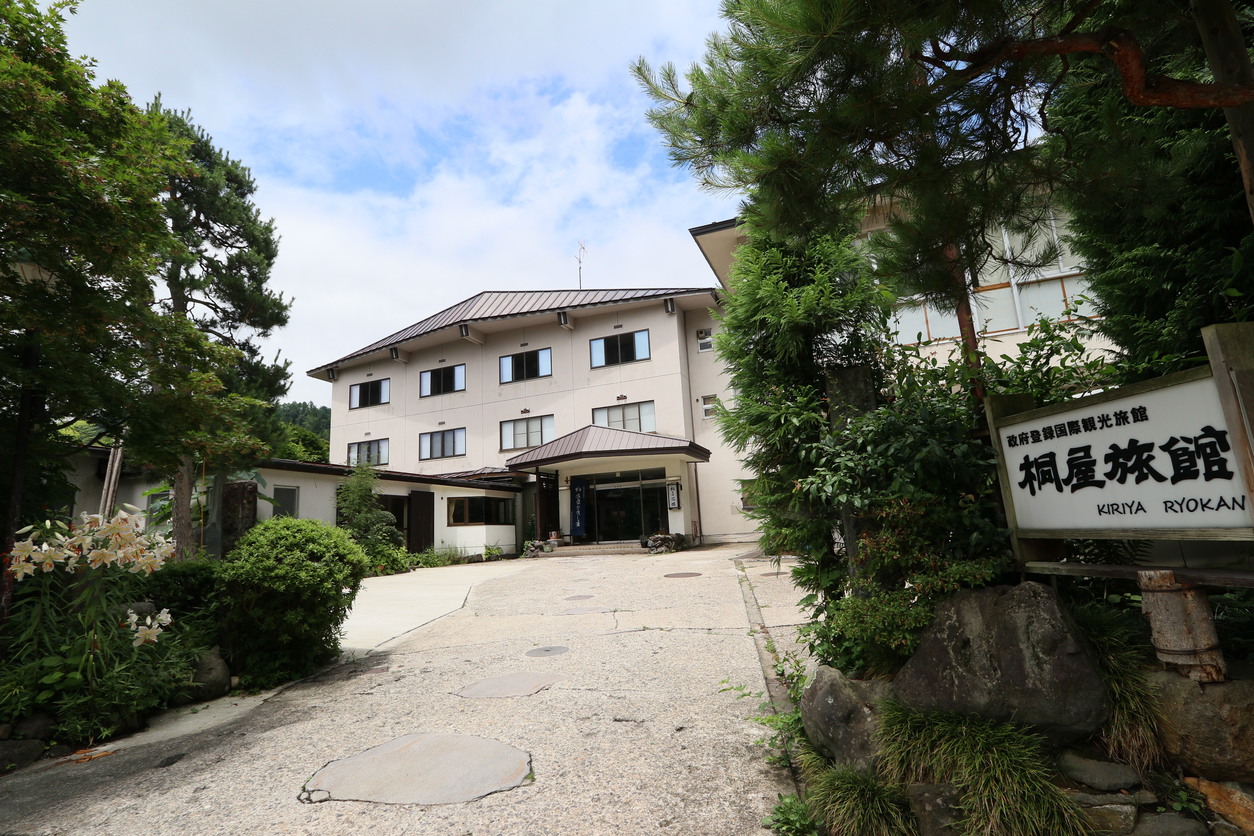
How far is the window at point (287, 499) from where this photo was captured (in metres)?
13.8

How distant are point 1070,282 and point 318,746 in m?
13.3

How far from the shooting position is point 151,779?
3.58 metres

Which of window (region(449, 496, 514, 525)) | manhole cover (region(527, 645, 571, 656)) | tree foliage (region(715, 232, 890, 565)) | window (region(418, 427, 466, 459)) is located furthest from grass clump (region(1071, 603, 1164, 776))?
window (region(418, 427, 466, 459))

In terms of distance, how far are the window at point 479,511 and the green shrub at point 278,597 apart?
14.6 meters

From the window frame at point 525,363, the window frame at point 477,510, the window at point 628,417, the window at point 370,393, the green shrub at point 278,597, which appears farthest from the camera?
the window at point 370,393

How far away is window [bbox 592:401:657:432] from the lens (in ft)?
72.1

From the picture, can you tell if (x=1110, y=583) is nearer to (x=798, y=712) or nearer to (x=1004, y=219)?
(x=798, y=712)

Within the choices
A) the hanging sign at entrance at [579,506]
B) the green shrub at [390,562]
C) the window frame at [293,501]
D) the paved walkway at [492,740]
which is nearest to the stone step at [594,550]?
the hanging sign at entrance at [579,506]

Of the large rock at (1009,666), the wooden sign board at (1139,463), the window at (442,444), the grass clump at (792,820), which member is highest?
the window at (442,444)

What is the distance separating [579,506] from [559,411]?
4.00 meters

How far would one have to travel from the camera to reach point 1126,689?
8.42 feet

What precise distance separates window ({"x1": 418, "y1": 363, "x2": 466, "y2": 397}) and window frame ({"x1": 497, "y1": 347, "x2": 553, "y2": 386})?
5.73ft

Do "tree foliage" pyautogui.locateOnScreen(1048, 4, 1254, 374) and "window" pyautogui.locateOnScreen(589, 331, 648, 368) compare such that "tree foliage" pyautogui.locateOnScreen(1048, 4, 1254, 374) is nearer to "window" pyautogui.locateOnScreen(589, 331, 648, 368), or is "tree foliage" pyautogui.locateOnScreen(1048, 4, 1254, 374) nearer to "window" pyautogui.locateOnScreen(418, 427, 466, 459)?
"window" pyautogui.locateOnScreen(589, 331, 648, 368)

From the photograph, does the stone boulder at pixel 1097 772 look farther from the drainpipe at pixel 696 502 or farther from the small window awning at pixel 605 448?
the drainpipe at pixel 696 502
